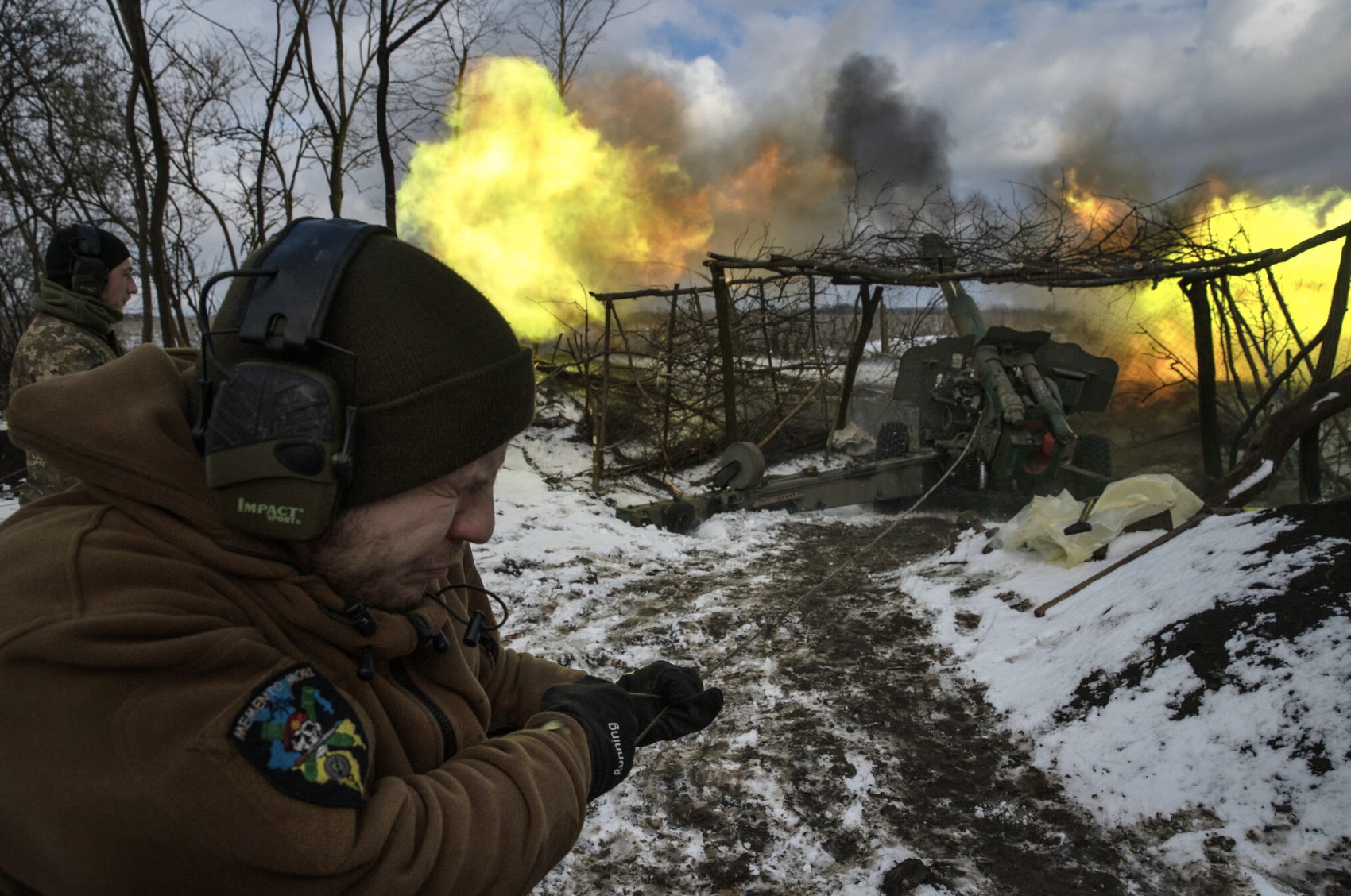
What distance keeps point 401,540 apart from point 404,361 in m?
0.29

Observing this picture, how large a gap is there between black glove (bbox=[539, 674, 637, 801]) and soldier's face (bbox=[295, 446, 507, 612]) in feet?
1.37

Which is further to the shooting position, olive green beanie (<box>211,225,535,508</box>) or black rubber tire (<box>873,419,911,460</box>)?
black rubber tire (<box>873,419,911,460</box>)

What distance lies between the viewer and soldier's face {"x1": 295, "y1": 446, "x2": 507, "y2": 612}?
4.00 feet

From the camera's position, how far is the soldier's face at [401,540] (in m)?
1.22

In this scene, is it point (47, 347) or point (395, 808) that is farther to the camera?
point (47, 347)

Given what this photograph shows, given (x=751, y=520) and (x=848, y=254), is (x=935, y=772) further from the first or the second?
(x=848, y=254)

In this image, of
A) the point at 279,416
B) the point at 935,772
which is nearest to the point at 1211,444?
the point at 935,772

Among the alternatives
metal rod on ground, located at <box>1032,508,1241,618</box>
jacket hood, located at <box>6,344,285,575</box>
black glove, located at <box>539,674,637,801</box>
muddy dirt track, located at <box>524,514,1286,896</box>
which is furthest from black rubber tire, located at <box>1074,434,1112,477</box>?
jacket hood, located at <box>6,344,285,575</box>

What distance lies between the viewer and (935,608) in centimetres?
512

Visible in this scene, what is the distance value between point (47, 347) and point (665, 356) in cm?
766

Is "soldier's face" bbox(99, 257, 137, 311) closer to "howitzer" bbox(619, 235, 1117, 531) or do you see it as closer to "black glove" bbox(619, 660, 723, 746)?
"black glove" bbox(619, 660, 723, 746)

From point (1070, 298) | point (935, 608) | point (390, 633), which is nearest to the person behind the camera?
point (390, 633)

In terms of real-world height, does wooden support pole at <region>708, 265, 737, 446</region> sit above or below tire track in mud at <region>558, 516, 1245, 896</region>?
above

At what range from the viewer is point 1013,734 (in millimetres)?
3514
